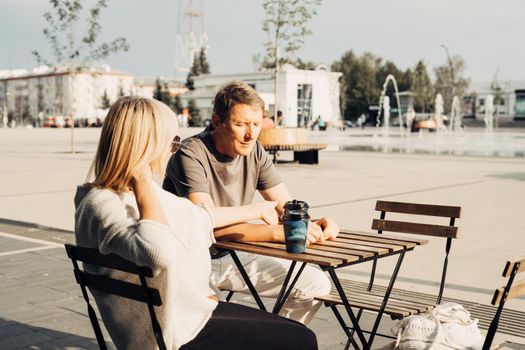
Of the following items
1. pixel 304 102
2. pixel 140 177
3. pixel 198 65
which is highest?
pixel 198 65

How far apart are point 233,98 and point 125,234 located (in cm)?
134

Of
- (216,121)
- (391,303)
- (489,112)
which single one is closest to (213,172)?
(216,121)

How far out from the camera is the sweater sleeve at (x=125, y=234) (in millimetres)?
2521

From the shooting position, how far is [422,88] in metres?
100

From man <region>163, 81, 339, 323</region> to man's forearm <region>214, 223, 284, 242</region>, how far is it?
0.24 metres

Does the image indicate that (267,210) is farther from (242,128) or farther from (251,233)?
(242,128)

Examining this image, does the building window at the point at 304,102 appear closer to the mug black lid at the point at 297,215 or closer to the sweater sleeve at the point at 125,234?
the mug black lid at the point at 297,215

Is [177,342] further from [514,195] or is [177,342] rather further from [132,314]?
[514,195]

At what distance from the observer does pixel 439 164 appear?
1967cm

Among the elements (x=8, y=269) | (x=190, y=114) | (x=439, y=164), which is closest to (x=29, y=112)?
(x=190, y=114)

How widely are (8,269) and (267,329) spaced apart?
438 centimetres

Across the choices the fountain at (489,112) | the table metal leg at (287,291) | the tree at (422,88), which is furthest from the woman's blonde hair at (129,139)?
the tree at (422,88)

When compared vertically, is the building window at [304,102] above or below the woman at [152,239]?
above

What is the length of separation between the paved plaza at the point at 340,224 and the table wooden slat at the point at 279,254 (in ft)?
4.22
